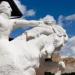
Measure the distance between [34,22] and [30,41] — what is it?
0.52m

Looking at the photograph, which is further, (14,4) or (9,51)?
(14,4)

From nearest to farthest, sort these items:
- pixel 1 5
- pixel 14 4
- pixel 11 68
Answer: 1. pixel 11 68
2. pixel 1 5
3. pixel 14 4

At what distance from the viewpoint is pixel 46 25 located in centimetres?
962

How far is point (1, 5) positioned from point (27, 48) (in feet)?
3.75

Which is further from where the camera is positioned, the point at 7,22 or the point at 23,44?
the point at 7,22

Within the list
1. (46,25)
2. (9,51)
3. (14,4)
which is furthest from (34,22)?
(14,4)

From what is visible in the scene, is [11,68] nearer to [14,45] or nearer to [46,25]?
[14,45]

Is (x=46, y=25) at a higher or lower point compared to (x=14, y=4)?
lower

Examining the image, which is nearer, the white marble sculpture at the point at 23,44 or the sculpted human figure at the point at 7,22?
the white marble sculpture at the point at 23,44

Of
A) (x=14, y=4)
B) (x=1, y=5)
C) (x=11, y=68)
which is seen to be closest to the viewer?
(x=11, y=68)

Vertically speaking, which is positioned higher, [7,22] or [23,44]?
[7,22]

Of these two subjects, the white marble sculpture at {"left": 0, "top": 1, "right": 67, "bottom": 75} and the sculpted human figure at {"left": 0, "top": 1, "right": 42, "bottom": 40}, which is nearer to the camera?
the white marble sculpture at {"left": 0, "top": 1, "right": 67, "bottom": 75}

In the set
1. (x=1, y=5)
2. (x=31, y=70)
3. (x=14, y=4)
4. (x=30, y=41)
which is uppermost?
(x=14, y=4)

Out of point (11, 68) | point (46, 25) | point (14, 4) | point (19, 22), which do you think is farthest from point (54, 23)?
point (14, 4)
